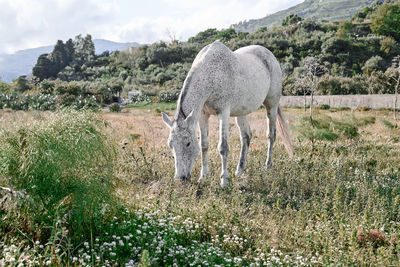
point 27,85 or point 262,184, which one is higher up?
point 27,85

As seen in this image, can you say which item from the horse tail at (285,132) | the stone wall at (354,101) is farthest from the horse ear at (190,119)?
the stone wall at (354,101)

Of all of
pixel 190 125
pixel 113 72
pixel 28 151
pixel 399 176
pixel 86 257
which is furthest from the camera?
pixel 113 72

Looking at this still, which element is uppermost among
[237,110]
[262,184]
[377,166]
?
[237,110]

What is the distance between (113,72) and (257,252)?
157 feet

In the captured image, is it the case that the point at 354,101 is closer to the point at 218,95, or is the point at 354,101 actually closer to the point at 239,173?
the point at 239,173

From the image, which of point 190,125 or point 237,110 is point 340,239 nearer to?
point 190,125

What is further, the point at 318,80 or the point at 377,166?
the point at 318,80

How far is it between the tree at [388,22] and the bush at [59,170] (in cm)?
5523

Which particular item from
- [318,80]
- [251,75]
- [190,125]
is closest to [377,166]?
[251,75]

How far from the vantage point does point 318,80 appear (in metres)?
→ 27.6

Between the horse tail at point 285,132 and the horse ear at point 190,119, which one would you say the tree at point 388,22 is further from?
the horse ear at point 190,119

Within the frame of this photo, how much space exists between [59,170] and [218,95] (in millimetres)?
2987

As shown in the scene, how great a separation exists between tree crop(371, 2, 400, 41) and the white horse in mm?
50876

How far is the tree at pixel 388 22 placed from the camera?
49.0m
